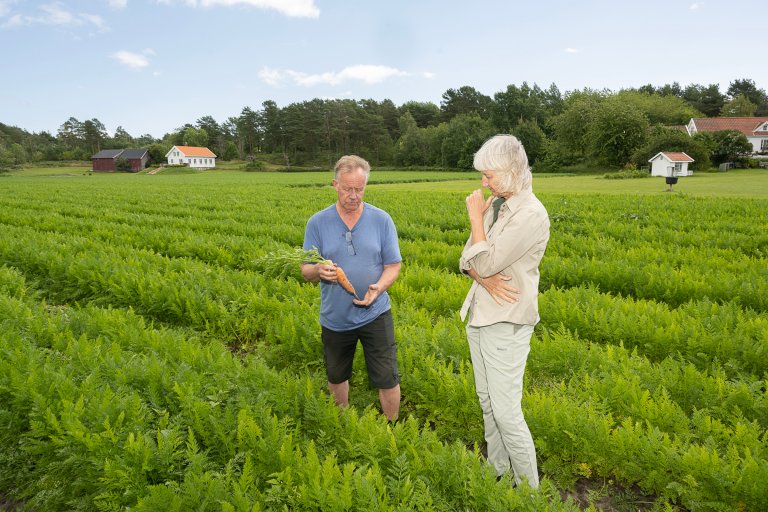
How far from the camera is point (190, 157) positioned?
103 m

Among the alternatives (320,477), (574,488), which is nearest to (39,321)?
(320,477)

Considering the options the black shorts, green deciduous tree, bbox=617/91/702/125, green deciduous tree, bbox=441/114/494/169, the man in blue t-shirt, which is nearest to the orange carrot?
the man in blue t-shirt

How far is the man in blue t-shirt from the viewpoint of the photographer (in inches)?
149

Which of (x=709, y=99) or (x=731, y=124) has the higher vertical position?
(x=709, y=99)

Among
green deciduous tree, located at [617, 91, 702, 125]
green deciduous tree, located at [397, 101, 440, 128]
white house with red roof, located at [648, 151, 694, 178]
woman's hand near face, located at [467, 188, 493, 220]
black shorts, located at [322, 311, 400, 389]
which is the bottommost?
black shorts, located at [322, 311, 400, 389]

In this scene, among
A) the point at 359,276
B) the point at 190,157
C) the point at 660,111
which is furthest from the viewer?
the point at 190,157

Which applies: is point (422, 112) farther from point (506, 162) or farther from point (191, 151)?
point (506, 162)

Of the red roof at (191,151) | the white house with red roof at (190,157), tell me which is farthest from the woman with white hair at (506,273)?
the red roof at (191,151)

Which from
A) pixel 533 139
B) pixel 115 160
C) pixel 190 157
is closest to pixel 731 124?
pixel 533 139

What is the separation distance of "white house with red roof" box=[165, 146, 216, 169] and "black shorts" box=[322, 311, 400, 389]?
107 metres

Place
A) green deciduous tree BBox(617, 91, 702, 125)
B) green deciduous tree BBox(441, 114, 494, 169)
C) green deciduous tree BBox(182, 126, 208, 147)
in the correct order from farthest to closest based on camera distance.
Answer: green deciduous tree BBox(182, 126, 208, 147) < green deciduous tree BBox(441, 114, 494, 169) < green deciduous tree BBox(617, 91, 702, 125)

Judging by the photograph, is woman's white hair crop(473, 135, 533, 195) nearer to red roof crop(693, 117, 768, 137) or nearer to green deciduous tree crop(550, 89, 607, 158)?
green deciduous tree crop(550, 89, 607, 158)

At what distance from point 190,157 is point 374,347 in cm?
10934

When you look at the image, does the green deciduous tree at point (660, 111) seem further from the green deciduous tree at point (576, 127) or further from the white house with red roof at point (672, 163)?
the white house with red roof at point (672, 163)
